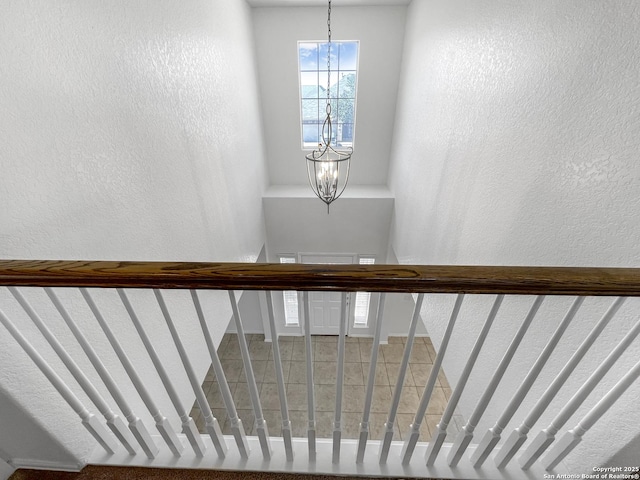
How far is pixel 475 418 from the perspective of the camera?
1.05m

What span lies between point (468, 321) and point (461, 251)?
19.5 inches

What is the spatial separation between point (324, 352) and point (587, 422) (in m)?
4.47

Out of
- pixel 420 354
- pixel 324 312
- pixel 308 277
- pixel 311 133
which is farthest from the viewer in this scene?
pixel 324 312

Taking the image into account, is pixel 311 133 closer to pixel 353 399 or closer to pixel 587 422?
pixel 353 399

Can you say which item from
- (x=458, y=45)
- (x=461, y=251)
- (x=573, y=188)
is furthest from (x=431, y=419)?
(x=458, y=45)

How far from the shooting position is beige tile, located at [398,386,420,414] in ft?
13.4

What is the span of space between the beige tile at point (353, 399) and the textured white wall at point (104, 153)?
238 cm

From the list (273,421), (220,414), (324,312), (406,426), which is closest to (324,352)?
(324,312)

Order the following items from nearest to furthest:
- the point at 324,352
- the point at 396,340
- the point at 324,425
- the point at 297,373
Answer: the point at 324,425
the point at 297,373
the point at 324,352
the point at 396,340

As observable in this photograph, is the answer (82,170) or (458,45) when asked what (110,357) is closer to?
(82,170)

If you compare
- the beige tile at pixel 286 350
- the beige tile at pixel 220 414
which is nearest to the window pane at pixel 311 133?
the beige tile at pixel 286 350

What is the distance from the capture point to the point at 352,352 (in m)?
5.14

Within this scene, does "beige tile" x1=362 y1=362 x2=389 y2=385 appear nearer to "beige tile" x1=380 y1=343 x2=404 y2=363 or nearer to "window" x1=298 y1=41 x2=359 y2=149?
"beige tile" x1=380 y1=343 x2=404 y2=363

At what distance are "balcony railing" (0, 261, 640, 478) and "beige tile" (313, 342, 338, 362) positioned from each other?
371 centimetres
